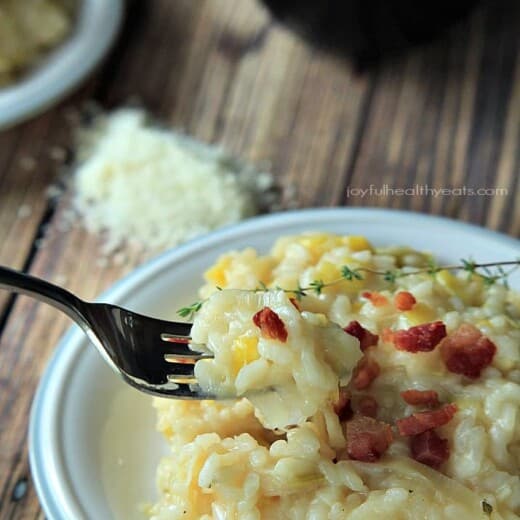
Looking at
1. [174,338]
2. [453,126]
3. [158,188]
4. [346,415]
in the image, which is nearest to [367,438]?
[346,415]

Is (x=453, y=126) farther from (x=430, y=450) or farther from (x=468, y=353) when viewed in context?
(x=430, y=450)

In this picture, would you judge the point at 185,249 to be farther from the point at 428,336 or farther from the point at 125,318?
the point at 428,336

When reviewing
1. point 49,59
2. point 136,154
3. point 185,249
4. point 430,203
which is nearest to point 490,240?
point 430,203

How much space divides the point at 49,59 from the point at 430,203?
1.43m

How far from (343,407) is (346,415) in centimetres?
2

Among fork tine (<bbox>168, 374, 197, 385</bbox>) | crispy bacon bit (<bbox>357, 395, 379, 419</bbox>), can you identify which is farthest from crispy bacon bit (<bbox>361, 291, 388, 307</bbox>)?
fork tine (<bbox>168, 374, 197, 385</bbox>)

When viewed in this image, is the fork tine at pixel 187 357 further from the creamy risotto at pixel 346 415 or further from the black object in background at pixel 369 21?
the black object in background at pixel 369 21

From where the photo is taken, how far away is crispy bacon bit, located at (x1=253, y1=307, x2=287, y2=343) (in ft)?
5.44

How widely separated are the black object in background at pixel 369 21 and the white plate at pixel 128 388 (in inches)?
34.9

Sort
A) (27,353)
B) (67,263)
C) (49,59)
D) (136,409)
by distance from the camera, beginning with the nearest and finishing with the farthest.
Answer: (136,409) → (27,353) → (67,263) → (49,59)

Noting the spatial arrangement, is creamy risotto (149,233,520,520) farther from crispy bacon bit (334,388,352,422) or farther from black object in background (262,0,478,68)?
black object in background (262,0,478,68)

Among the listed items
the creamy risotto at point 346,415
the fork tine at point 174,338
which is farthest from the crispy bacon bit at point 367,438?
the fork tine at point 174,338

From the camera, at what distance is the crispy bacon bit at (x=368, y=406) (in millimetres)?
A: 1810

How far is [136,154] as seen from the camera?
2.92m
